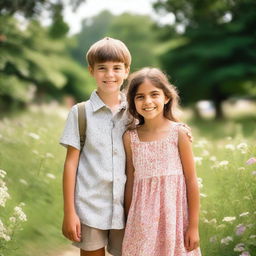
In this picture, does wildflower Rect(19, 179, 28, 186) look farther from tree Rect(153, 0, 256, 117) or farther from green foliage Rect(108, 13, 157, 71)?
green foliage Rect(108, 13, 157, 71)

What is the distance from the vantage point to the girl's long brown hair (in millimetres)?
2912

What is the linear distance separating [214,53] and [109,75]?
20.1 m

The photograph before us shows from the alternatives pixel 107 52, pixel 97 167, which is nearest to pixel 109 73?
pixel 107 52

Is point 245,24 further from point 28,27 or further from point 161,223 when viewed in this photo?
point 161,223

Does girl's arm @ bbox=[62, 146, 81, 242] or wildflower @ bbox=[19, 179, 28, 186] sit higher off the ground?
wildflower @ bbox=[19, 179, 28, 186]

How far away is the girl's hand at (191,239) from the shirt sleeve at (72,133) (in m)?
0.80

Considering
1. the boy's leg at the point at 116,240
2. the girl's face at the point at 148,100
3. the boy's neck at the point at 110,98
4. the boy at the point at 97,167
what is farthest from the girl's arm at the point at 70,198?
the girl's face at the point at 148,100

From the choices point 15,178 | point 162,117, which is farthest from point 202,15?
point 162,117

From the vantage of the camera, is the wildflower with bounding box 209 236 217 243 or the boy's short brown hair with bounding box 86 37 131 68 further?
the wildflower with bounding box 209 236 217 243

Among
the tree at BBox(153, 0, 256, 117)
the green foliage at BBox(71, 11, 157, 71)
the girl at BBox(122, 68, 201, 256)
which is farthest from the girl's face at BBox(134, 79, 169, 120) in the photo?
the green foliage at BBox(71, 11, 157, 71)

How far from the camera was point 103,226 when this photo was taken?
9.41ft

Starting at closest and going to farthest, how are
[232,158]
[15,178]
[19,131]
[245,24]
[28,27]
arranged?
[232,158] → [15,178] → [19,131] → [28,27] → [245,24]

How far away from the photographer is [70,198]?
284cm

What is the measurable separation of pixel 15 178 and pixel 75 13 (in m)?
5.84
